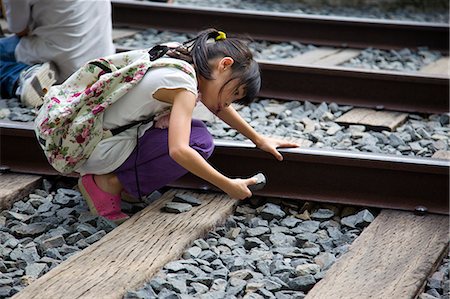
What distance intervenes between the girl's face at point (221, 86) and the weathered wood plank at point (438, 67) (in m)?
3.15

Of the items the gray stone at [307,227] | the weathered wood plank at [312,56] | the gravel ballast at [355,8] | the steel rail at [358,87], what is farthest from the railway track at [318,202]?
the gravel ballast at [355,8]

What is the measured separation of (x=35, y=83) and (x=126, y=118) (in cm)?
159

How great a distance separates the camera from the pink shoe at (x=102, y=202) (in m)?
3.73

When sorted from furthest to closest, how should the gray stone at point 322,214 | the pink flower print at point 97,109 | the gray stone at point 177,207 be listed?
the gray stone at point 322,214 < the gray stone at point 177,207 < the pink flower print at point 97,109

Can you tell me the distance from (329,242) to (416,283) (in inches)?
20.5

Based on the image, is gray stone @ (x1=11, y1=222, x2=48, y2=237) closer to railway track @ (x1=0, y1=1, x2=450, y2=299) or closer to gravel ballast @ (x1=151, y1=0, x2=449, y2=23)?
railway track @ (x1=0, y1=1, x2=450, y2=299)

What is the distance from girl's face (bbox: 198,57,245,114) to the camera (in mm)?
3580

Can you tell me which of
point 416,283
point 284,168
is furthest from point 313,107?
point 416,283

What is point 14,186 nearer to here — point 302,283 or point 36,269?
point 36,269

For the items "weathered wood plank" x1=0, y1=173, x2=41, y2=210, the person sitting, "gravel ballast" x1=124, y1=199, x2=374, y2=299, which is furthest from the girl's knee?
the person sitting

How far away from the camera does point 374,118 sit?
208 inches

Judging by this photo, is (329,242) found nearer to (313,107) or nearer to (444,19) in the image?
(313,107)

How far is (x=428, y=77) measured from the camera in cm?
557

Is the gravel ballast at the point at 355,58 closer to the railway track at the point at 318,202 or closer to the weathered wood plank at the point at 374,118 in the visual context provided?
the weathered wood plank at the point at 374,118
